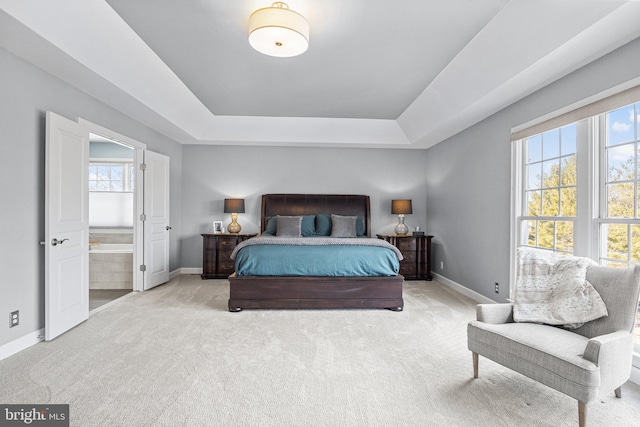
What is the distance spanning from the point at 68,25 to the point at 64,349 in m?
2.60

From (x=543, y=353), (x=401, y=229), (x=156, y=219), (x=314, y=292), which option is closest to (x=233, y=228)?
(x=156, y=219)

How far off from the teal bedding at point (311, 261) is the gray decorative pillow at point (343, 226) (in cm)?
157

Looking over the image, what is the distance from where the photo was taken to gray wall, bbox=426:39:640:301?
2.55 meters

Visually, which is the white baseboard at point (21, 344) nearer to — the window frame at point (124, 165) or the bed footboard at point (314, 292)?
the bed footboard at point (314, 292)

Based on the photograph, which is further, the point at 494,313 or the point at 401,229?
the point at 401,229

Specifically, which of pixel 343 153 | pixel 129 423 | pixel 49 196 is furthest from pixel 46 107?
pixel 343 153

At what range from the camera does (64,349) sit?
8.77 ft

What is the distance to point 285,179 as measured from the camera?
603 centimetres

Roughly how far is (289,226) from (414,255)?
2.23m

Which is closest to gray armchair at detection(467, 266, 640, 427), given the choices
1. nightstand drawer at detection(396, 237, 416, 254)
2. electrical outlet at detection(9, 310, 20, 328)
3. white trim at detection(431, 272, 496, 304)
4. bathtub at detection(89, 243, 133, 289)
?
white trim at detection(431, 272, 496, 304)

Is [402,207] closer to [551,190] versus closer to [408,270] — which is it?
[408,270]

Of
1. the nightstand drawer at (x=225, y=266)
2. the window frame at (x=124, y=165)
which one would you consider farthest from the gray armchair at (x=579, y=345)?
the window frame at (x=124, y=165)

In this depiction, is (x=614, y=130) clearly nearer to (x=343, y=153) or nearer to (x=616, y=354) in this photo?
(x=616, y=354)

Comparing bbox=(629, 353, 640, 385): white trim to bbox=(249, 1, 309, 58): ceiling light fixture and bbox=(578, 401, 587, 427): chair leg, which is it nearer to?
bbox=(578, 401, 587, 427): chair leg
